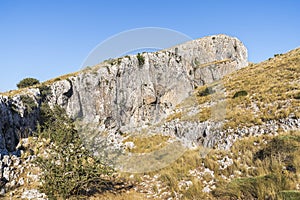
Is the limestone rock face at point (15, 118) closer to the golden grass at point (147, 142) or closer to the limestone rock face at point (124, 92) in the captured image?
the limestone rock face at point (124, 92)

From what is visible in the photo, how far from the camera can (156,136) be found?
1900cm

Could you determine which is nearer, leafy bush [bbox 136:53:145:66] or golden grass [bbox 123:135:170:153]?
golden grass [bbox 123:135:170:153]

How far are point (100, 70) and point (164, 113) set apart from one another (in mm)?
9715

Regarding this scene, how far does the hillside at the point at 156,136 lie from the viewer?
7.47 meters

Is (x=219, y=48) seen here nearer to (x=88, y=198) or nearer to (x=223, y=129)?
(x=223, y=129)

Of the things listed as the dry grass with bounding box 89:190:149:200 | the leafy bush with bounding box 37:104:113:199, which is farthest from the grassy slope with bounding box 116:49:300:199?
the leafy bush with bounding box 37:104:113:199

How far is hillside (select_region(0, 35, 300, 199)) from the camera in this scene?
24.5 feet

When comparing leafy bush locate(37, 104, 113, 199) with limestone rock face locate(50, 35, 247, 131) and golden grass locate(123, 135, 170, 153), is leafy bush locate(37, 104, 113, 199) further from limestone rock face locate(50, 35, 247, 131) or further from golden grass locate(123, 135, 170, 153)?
limestone rock face locate(50, 35, 247, 131)

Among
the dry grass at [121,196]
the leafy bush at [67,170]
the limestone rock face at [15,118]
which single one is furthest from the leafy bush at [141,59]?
the dry grass at [121,196]

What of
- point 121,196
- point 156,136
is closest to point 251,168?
point 121,196

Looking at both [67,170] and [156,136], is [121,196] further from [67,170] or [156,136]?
[156,136]

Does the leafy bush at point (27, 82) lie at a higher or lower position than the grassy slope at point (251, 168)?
higher

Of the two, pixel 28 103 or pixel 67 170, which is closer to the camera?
pixel 67 170

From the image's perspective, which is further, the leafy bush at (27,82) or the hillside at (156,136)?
the leafy bush at (27,82)
